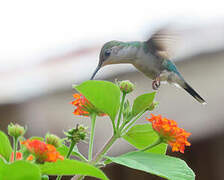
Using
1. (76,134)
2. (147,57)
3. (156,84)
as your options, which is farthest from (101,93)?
(147,57)

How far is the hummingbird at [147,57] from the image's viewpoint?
1.84 m

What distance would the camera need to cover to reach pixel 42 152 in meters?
0.85

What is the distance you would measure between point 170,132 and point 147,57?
805mm

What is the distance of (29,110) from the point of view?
4605mm

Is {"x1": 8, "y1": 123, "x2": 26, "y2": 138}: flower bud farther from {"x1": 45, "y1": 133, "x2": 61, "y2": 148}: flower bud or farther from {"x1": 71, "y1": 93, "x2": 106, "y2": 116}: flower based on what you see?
{"x1": 71, "y1": 93, "x2": 106, "y2": 116}: flower

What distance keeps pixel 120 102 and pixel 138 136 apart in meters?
0.10

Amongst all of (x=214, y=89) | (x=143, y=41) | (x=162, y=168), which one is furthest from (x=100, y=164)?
(x=214, y=89)

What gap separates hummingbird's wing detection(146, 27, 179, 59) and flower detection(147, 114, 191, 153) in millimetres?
634

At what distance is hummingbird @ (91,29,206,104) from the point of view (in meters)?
1.84

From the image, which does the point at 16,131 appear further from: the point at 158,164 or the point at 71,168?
the point at 158,164

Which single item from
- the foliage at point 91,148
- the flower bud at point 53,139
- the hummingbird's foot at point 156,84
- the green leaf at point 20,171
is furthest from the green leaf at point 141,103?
the hummingbird's foot at point 156,84

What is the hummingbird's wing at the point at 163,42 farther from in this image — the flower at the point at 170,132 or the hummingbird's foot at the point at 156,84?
the flower at the point at 170,132

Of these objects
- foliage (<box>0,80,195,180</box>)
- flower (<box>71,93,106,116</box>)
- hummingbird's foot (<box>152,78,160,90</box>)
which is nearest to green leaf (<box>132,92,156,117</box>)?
foliage (<box>0,80,195,180</box>)

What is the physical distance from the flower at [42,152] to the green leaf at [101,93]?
0.78ft
